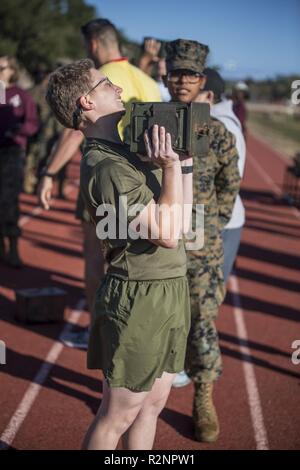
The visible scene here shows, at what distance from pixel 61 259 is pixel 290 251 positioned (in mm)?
3358

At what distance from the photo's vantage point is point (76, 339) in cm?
547

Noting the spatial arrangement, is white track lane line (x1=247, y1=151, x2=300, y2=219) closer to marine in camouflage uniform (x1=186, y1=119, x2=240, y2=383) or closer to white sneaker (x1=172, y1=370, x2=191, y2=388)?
white sneaker (x1=172, y1=370, x2=191, y2=388)

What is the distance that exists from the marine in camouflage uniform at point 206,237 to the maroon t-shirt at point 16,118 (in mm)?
3669

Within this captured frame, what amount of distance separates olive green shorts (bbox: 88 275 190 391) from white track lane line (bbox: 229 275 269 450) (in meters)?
1.52

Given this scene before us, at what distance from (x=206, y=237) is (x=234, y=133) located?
715 mm

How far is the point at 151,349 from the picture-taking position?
2756 millimetres


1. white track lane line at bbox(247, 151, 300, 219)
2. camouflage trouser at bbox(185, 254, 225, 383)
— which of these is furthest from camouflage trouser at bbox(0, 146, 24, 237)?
white track lane line at bbox(247, 151, 300, 219)

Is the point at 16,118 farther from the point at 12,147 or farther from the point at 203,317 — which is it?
the point at 203,317

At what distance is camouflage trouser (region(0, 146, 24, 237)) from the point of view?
737 cm

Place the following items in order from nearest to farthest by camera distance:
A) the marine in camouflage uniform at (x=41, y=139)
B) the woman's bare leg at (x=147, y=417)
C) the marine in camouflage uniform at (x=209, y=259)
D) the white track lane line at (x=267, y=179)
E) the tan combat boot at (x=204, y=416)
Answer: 1. the woman's bare leg at (x=147, y=417)
2. the marine in camouflage uniform at (x=209, y=259)
3. the tan combat boot at (x=204, y=416)
4. the marine in camouflage uniform at (x=41, y=139)
5. the white track lane line at (x=267, y=179)

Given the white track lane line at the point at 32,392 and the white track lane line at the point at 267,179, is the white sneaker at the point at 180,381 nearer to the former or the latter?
the white track lane line at the point at 32,392

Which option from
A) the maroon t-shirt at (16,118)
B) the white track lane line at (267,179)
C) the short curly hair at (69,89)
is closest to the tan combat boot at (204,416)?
the short curly hair at (69,89)

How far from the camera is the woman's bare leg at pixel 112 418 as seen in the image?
8.98 ft
